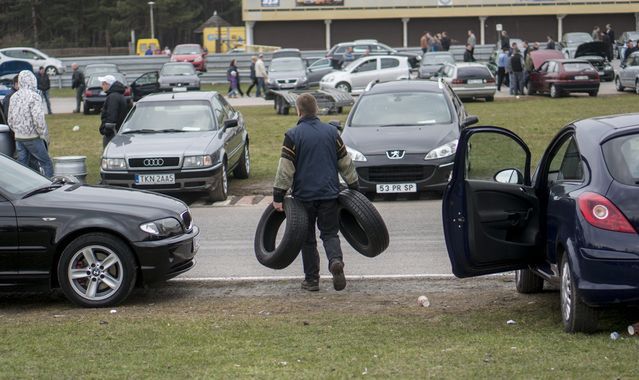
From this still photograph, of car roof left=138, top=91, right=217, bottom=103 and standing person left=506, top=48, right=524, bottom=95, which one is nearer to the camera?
car roof left=138, top=91, right=217, bottom=103

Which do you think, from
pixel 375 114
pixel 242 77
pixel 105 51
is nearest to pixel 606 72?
pixel 242 77

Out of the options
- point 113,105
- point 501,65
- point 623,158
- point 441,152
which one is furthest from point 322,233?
point 501,65

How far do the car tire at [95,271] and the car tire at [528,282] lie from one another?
3.16 meters

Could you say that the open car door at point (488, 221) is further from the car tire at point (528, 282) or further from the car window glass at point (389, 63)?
the car window glass at point (389, 63)

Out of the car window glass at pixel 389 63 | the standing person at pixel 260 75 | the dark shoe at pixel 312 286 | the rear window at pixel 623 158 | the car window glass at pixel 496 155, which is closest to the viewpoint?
the rear window at pixel 623 158

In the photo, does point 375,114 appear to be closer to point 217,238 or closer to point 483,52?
point 217,238

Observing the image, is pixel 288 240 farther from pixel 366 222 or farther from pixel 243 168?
pixel 243 168

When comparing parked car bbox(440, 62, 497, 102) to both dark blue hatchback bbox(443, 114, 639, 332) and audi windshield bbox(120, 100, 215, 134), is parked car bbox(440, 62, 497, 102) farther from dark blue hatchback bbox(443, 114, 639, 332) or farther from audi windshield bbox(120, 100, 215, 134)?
dark blue hatchback bbox(443, 114, 639, 332)

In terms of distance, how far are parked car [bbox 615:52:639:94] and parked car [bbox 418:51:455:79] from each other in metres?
7.08

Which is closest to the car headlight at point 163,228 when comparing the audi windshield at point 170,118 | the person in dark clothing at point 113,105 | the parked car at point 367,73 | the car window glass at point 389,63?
the audi windshield at point 170,118

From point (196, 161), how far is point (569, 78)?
23339mm

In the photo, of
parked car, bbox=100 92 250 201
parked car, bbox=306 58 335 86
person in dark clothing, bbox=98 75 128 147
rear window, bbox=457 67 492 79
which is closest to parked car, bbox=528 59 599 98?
rear window, bbox=457 67 492 79

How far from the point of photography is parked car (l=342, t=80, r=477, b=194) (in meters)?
15.4

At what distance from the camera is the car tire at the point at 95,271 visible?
8836 millimetres
